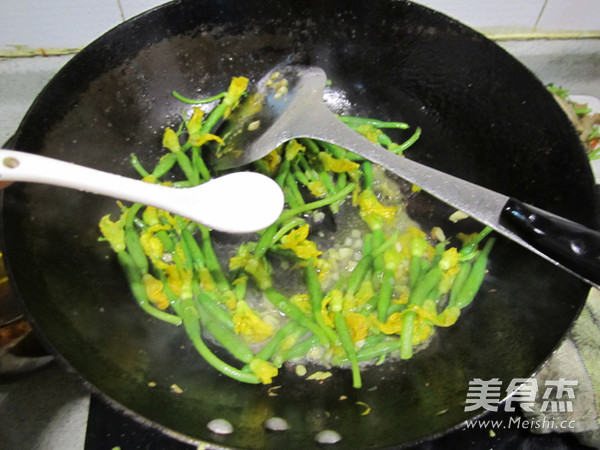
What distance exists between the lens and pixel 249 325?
4.46 feet

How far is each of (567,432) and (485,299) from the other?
0.41 m

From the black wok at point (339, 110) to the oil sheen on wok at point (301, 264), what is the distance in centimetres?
5

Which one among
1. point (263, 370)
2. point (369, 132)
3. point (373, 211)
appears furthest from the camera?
point (369, 132)

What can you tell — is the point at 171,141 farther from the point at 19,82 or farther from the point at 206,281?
the point at 19,82

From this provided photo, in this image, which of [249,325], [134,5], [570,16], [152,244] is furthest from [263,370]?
[570,16]

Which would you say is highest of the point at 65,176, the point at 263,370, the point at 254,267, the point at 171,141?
the point at 65,176

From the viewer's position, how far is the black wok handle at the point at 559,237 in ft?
3.21

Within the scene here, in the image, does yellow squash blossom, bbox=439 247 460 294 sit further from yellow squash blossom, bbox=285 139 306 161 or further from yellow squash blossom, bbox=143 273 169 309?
yellow squash blossom, bbox=143 273 169 309

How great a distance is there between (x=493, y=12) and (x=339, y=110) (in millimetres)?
791

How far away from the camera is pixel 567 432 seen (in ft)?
4.40

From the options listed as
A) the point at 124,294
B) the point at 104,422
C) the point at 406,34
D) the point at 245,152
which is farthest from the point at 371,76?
the point at 104,422

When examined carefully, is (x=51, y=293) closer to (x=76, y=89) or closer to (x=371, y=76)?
(x=76, y=89)

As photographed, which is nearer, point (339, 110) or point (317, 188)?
point (317, 188)

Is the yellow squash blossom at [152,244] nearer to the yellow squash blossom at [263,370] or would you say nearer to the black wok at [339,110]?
the black wok at [339,110]
